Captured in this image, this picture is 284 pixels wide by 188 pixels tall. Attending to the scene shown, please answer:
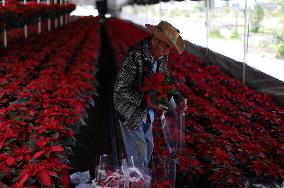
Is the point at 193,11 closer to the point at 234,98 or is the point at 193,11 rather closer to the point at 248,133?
the point at 234,98

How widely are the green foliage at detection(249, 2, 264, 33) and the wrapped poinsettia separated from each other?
471 cm

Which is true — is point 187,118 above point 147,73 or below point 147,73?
below

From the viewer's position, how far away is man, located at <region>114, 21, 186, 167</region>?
9.43ft

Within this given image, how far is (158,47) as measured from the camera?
2.89 metres

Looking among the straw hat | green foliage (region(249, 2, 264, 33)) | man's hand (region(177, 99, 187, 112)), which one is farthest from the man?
green foliage (region(249, 2, 264, 33))

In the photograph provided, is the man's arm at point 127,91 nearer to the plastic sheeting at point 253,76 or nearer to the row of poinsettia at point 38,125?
the row of poinsettia at point 38,125

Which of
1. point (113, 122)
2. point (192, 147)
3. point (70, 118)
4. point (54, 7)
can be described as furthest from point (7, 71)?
point (54, 7)

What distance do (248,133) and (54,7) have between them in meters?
13.3

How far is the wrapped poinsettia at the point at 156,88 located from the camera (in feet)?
9.59

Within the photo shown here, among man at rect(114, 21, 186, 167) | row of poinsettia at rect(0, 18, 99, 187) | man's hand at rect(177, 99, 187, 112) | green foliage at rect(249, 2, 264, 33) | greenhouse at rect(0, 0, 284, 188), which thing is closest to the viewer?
row of poinsettia at rect(0, 18, 99, 187)

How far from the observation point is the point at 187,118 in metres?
4.87

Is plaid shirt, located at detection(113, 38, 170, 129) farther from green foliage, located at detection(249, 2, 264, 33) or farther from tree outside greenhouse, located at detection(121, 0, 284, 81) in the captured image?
green foliage, located at detection(249, 2, 264, 33)

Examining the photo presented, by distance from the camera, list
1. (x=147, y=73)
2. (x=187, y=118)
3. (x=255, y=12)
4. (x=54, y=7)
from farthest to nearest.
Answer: (x=54, y=7) → (x=255, y=12) → (x=187, y=118) → (x=147, y=73)

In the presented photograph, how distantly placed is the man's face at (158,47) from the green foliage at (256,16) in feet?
15.7
